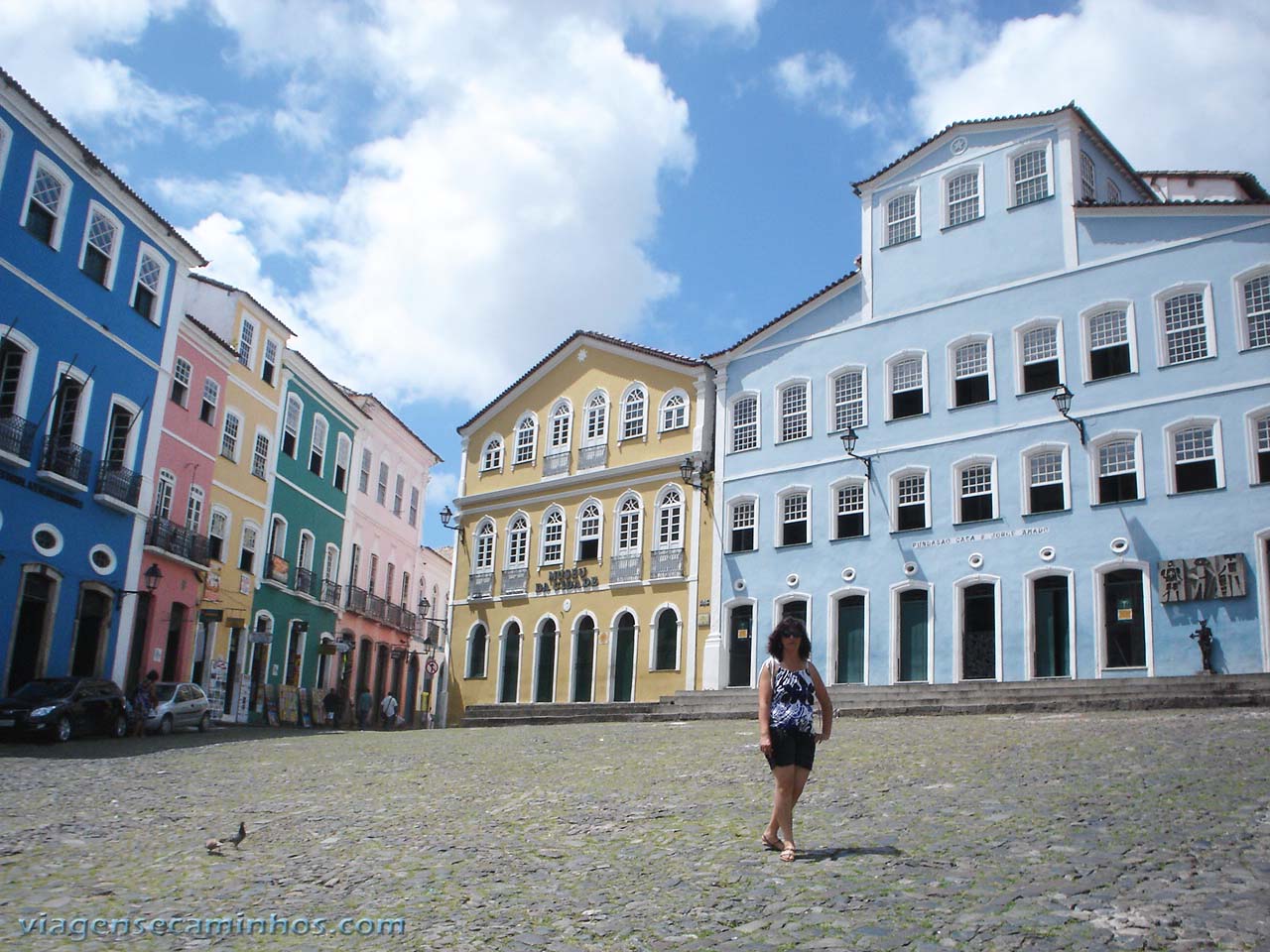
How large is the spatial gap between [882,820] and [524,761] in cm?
766

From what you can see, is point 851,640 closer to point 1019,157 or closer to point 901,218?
point 901,218

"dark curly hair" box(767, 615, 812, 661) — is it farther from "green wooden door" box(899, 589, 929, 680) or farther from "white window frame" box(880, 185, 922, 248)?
"white window frame" box(880, 185, 922, 248)

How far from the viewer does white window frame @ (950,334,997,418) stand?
29469 mm

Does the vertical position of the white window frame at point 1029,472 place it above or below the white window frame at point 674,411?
below

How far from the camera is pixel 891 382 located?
3155cm

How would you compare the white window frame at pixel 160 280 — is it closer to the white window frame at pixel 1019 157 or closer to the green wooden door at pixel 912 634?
the green wooden door at pixel 912 634

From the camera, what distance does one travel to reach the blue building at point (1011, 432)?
25828mm

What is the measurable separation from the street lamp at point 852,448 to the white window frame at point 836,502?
0.23m

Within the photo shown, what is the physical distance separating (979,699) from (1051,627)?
428 cm

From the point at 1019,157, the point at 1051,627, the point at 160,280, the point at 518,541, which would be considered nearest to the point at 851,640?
the point at 1051,627

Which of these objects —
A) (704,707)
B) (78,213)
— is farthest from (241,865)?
(78,213)

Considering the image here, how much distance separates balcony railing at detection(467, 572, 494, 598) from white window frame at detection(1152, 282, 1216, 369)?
70.4ft

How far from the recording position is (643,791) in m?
13.1

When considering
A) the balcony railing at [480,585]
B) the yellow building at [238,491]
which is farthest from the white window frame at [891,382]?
the yellow building at [238,491]
